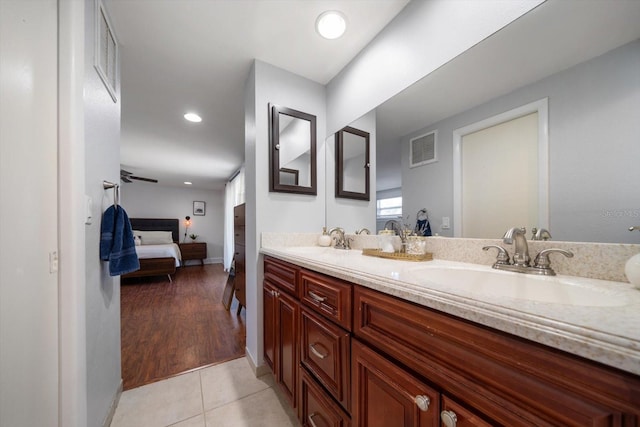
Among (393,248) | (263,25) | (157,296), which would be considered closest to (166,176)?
(157,296)

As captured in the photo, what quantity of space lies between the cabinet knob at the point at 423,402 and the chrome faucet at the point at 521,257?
56cm

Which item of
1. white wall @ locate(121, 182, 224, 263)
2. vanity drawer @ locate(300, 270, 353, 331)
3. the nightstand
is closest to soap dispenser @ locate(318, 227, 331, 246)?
vanity drawer @ locate(300, 270, 353, 331)

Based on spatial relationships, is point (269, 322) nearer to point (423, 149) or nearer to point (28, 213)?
point (28, 213)

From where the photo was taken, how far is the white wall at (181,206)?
6.28m

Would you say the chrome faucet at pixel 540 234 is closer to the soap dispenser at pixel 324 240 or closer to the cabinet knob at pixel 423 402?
the cabinet knob at pixel 423 402

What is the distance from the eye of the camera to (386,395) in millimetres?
654

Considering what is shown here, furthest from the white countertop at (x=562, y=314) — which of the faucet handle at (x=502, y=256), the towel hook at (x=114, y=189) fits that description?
the towel hook at (x=114, y=189)

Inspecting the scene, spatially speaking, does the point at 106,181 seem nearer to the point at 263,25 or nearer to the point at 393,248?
the point at 263,25

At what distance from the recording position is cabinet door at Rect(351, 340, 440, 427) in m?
0.55

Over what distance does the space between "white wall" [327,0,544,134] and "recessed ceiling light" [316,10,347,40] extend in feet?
0.82

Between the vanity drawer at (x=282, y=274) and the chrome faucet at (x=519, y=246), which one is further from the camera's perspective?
the vanity drawer at (x=282, y=274)

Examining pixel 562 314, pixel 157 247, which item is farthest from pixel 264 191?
pixel 157 247

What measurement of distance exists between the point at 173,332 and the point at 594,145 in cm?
319

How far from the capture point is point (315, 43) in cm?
155
